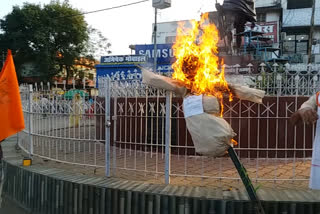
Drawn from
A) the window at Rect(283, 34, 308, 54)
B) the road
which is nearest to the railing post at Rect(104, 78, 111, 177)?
the road

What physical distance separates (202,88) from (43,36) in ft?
89.1

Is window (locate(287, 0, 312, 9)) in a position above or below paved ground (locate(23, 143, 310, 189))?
above

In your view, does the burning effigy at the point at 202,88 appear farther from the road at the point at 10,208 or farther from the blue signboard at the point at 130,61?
the blue signboard at the point at 130,61

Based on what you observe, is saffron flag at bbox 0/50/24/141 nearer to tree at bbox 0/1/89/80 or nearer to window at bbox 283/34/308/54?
tree at bbox 0/1/89/80

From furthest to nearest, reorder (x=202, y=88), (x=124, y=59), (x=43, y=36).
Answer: (x=43, y=36)
(x=124, y=59)
(x=202, y=88)

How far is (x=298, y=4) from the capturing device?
27.0 meters

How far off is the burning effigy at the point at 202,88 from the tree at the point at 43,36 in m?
26.3

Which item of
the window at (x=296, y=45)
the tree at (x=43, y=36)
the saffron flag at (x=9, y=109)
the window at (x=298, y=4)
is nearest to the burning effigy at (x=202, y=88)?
the saffron flag at (x=9, y=109)

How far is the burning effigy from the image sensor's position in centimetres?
236

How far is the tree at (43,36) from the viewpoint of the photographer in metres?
27.0

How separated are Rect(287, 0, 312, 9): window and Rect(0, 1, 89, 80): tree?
63.3ft

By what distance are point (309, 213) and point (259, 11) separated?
26882mm

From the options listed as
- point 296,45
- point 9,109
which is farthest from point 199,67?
point 296,45

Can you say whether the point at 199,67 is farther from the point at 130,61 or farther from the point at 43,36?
the point at 43,36
